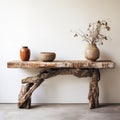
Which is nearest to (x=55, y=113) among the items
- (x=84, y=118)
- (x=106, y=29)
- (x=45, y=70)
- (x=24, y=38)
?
(x=84, y=118)

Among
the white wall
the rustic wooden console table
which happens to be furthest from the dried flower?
the rustic wooden console table

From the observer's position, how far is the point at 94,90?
→ 13.4 ft

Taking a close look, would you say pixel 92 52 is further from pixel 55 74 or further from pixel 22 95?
pixel 22 95

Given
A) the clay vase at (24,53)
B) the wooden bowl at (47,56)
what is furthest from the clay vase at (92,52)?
the clay vase at (24,53)

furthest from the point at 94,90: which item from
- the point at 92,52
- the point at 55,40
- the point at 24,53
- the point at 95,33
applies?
the point at 24,53

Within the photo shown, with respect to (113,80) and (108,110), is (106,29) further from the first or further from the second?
(108,110)

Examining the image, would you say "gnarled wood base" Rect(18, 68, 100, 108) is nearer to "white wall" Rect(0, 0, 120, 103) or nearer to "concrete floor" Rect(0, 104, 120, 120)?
"concrete floor" Rect(0, 104, 120, 120)

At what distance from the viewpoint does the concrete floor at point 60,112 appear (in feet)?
11.7

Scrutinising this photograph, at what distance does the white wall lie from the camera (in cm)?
429

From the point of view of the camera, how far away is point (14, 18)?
14.1ft

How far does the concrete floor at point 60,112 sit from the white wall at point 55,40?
0.76 ft

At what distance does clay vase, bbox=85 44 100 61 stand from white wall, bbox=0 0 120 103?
1.01ft

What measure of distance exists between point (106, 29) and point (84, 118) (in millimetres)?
1742

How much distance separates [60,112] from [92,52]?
1.16m
